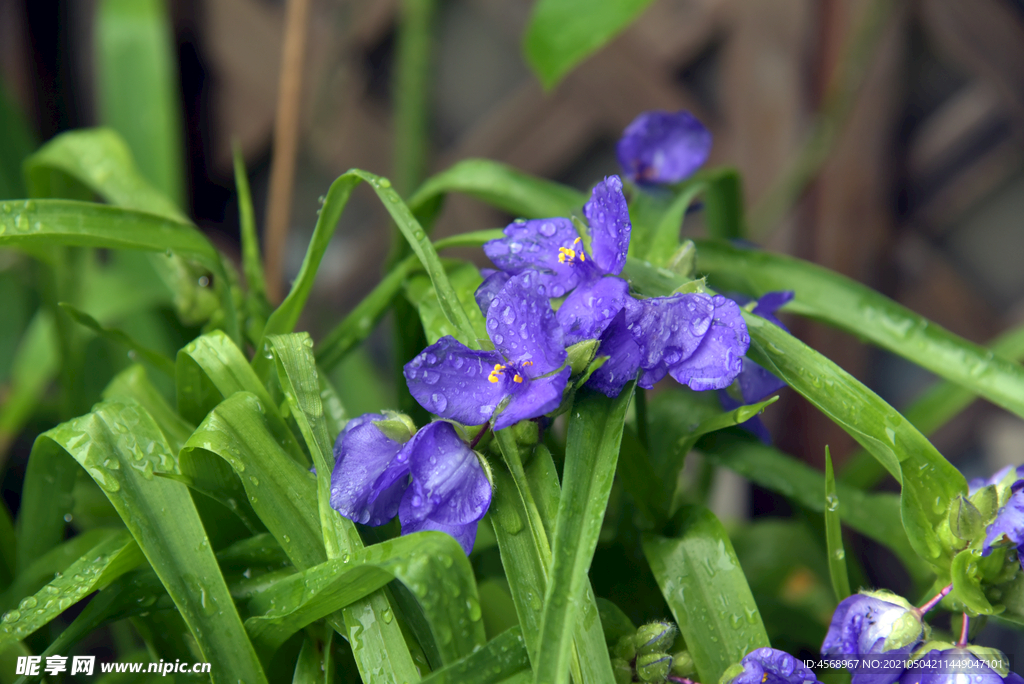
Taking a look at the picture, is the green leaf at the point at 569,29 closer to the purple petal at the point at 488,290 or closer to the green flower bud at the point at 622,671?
the purple petal at the point at 488,290

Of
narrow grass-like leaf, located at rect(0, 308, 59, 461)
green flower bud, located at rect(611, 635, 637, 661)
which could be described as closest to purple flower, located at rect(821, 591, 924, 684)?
green flower bud, located at rect(611, 635, 637, 661)

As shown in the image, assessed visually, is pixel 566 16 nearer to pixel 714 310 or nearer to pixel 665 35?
pixel 714 310

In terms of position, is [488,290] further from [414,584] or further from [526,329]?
[414,584]

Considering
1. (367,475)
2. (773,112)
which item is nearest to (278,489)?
(367,475)

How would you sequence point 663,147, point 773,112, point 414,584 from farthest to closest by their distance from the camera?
point 773,112 → point 663,147 → point 414,584

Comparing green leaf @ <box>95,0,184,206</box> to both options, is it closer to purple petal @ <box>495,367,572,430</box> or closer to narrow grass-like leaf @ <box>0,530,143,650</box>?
narrow grass-like leaf @ <box>0,530,143,650</box>

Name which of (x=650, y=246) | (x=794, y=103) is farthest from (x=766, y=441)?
(x=794, y=103)
